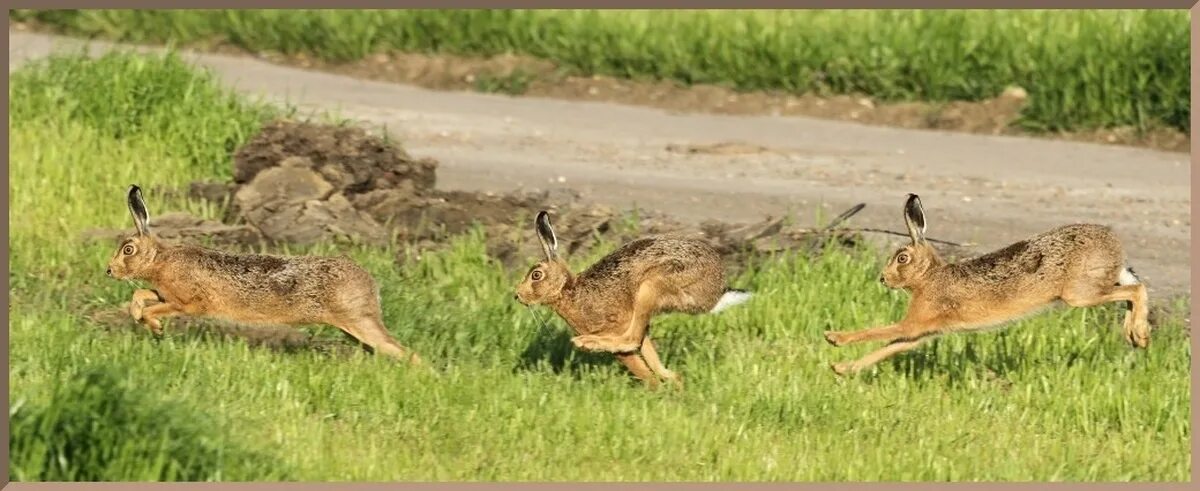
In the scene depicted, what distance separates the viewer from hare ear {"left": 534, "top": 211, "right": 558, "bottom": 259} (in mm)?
8984

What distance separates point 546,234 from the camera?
358 inches

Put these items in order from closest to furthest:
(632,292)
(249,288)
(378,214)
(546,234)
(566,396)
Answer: (566,396) < (632,292) < (546,234) < (249,288) < (378,214)

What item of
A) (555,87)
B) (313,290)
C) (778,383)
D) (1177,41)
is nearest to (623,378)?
(778,383)

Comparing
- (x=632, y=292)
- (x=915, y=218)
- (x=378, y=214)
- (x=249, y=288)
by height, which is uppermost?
(x=915, y=218)

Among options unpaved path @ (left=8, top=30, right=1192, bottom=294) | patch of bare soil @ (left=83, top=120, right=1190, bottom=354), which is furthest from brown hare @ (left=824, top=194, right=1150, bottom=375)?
unpaved path @ (left=8, top=30, right=1192, bottom=294)

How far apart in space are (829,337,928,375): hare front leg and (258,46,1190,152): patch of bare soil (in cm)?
742

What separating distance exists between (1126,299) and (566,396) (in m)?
2.41

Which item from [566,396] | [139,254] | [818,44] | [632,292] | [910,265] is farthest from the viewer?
[818,44]

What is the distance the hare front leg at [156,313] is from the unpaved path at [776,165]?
4616 mm

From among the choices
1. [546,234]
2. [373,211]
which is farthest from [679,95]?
[546,234]

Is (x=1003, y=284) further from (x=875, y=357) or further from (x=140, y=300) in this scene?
(x=140, y=300)

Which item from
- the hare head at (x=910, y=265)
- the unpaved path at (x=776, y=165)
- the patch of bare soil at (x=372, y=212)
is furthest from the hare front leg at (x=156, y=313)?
the unpaved path at (x=776, y=165)

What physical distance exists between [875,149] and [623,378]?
7.50 meters

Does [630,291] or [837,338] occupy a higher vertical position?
[630,291]
